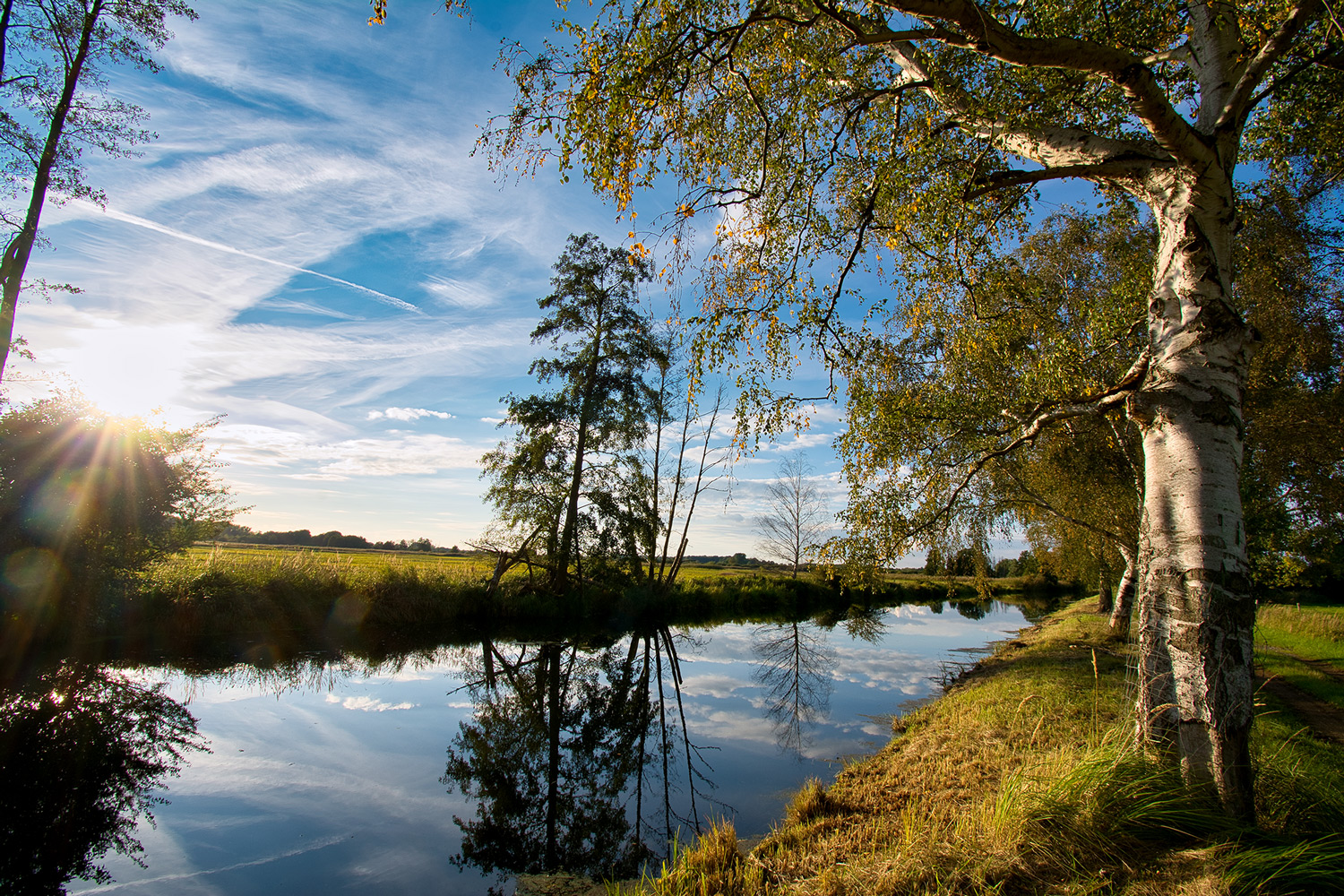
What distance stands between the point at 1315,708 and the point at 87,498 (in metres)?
24.6

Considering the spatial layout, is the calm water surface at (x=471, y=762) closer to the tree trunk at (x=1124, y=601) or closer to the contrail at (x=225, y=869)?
the contrail at (x=225, y=869)

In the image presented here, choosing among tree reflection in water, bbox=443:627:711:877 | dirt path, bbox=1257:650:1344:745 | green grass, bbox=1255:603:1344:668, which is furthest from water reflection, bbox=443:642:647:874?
green grass, bbox=1255:603:1344:668

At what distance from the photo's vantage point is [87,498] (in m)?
13.2

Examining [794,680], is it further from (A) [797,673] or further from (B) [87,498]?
(B) [87,498]

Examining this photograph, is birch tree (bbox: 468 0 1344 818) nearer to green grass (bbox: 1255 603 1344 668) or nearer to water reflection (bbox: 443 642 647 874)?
water reflection (bbox: 443 642 647 874)

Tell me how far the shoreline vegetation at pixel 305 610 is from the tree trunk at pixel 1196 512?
3.62 meters

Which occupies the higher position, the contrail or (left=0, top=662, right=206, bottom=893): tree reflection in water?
(left=0, top=662, right=206, bottom=893): tree reflection in water

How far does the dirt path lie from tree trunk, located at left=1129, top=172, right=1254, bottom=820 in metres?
4.47

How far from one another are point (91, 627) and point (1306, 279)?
29.1 m

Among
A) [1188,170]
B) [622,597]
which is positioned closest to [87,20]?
[1188,170]

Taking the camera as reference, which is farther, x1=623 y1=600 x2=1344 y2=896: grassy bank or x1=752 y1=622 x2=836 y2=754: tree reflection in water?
x1=752 y1=622 x2=836 y2=754: tree reflection in water

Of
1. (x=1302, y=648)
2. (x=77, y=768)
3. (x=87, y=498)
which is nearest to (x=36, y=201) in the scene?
(x=87, y=498)

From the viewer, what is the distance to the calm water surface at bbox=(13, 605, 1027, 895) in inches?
229

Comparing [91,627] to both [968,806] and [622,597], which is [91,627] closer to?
[622,597]
